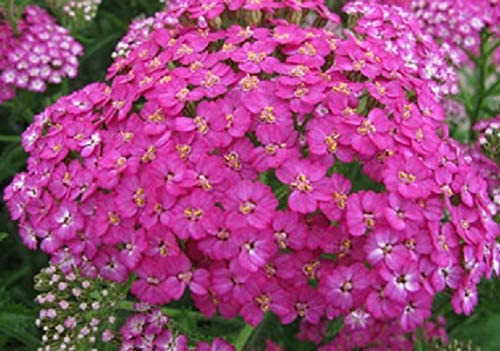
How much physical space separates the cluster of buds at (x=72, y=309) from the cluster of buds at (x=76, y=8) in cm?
157

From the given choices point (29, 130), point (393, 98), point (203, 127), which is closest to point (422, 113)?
point (393, 98)

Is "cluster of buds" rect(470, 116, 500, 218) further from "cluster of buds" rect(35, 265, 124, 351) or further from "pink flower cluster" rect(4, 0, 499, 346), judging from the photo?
"cluster of buds" rect(35, 265, 124, 351)

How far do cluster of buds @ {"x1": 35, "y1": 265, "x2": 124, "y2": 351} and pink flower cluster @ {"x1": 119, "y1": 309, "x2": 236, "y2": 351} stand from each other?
10 cm

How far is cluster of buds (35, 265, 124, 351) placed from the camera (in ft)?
8.40

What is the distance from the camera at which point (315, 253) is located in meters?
2.38

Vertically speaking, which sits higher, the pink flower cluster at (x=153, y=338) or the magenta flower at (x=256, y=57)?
the magenta flower at (x=256, y=57)

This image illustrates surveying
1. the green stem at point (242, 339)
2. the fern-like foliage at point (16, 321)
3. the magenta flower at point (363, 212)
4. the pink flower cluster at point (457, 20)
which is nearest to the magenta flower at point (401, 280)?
the magenta flower at point (363, 212)

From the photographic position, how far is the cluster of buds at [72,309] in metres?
2.56

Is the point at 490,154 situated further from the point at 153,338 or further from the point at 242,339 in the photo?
the point at 153,338

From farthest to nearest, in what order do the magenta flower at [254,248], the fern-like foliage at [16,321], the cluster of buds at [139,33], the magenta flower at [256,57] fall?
the cluster of buds at [139,33]
the fern-like foliage at [16,321]
the magenta flower at [256,57]
the magenta flower at [254,248]

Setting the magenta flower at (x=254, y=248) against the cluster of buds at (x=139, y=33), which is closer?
the magenta flower at (x=254, y=248)

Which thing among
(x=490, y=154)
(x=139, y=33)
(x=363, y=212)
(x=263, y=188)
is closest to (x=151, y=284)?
(x=263, y=188)

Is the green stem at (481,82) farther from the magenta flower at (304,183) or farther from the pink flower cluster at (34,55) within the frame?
the pink flower cluster at (34,55)

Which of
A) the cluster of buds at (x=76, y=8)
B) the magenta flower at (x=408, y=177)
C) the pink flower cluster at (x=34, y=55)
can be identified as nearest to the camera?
the magenta flower at (x=408, y=177)
